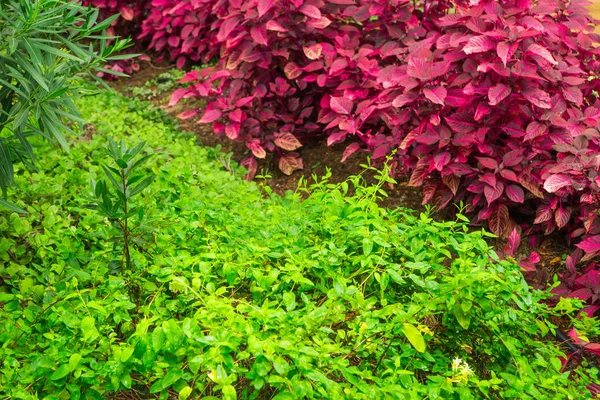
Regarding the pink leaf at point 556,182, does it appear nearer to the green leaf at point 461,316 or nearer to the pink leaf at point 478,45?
the pink leaf at point 478,45

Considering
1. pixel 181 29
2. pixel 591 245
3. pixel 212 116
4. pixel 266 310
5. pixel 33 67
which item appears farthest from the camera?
pixel 181 29

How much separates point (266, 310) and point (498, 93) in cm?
177

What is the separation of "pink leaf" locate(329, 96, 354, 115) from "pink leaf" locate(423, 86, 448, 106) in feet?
2.17

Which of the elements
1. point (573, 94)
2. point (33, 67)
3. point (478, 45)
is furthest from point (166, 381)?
point (573, 94)

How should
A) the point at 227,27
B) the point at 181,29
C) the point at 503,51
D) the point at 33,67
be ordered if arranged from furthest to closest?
the point at 181,29
the point at 227,27
the point at 503,51
the point at 33,67

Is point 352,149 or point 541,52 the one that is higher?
point 541,52

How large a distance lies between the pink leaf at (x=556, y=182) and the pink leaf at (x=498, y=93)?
1.40 feet

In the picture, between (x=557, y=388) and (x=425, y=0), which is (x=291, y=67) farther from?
(x=557, y=388)

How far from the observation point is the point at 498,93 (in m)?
3.17

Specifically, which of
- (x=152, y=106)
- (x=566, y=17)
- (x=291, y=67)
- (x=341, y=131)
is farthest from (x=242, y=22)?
(x=566, y=17)

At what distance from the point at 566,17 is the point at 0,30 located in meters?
2.76

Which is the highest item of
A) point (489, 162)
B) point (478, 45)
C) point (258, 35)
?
point (478, 45)

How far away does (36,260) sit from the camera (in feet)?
9.57

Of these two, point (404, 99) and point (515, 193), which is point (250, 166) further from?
point (515, 193)
